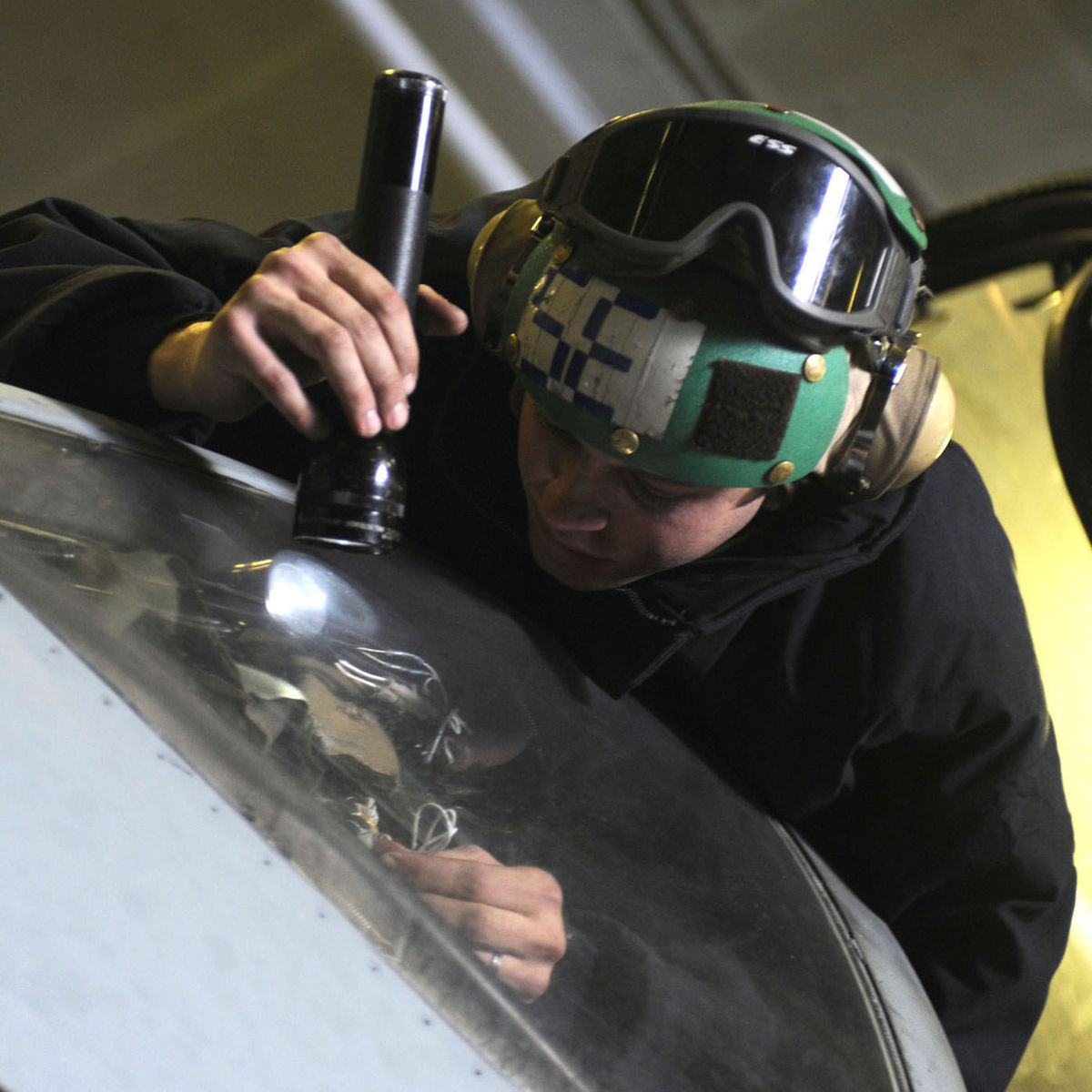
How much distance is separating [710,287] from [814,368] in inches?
3.5

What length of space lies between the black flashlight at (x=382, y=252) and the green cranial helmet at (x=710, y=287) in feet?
0.33

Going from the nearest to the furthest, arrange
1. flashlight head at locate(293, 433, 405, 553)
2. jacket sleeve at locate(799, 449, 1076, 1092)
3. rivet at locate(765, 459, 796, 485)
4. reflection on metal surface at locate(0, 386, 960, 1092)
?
reflection on metal surface at locate(0, 386, 960, 1092)
flashlight head at locate(293, 433, 405, 553)
rivet at locate(765, 459, 796, 485)
jacket sleeve at locate(799, 449, 1076, 1092)

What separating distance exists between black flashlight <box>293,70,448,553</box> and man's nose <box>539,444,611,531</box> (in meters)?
0.16

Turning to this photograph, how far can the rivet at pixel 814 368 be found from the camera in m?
0.74

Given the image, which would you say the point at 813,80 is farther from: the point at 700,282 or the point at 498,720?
the point at 498,720

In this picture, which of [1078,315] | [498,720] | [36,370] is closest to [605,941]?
[498,720]

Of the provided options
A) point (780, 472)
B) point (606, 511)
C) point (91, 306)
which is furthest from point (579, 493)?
point (91, 306)

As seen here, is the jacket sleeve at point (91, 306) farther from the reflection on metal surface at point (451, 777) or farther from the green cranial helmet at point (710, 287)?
the green cranial helmet at point (710, 287)

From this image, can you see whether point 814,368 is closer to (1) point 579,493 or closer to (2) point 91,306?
(1) point 579,493

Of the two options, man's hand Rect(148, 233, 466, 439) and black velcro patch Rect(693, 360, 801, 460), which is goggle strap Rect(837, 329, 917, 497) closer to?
black velcro patch Rect(693, 360, 801, 460)

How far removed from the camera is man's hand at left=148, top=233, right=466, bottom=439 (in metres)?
0.68

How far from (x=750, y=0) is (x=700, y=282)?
1.23 metres

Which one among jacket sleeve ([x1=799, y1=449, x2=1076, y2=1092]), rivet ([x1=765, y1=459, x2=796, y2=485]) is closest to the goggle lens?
rivet ([x1=765, y1=459, x2=796, y2=485])

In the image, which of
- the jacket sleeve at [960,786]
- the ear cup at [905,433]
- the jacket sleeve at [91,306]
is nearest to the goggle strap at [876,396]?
the ear cup at [905,433]
